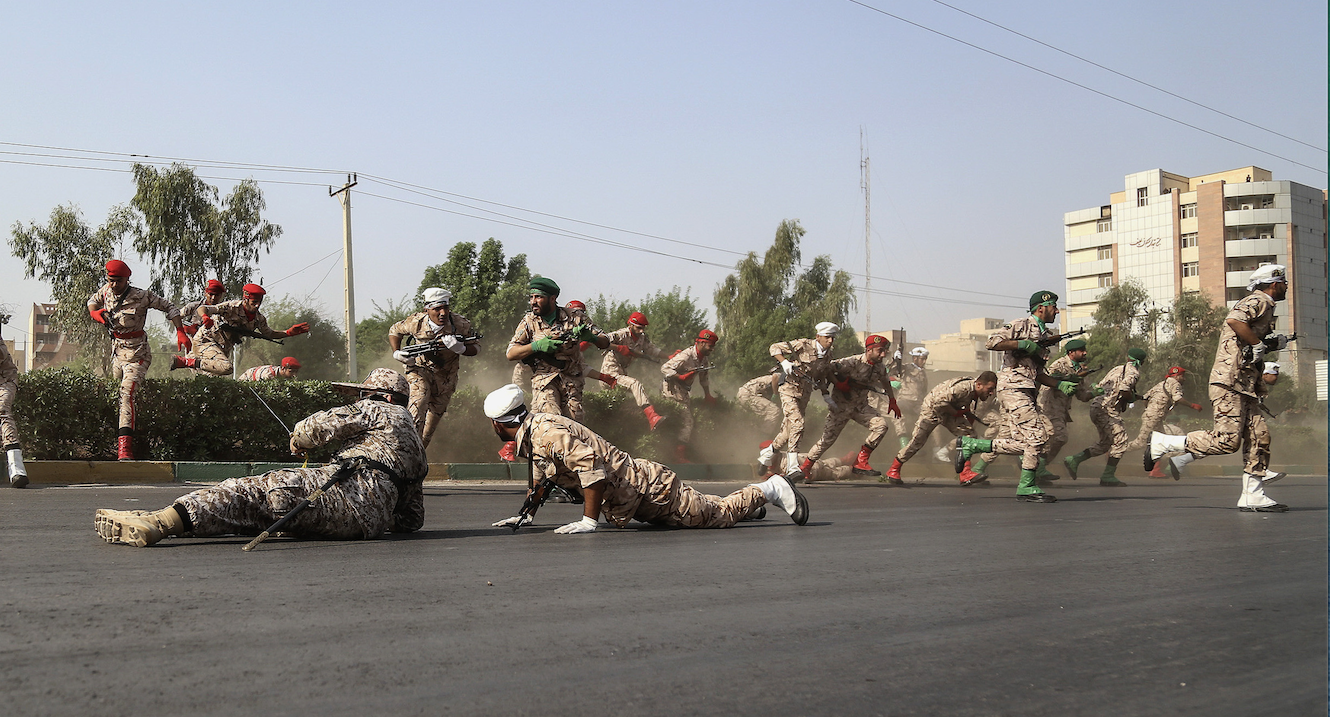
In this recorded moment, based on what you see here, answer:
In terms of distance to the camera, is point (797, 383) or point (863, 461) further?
point (863, 461)

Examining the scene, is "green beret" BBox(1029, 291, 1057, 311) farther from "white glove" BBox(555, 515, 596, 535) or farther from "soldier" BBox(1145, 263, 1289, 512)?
"white glove" BBox(555, 515, 596, 535)

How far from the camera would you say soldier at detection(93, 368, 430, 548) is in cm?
538

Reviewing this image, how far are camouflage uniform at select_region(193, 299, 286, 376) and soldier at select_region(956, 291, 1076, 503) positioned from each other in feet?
28.7

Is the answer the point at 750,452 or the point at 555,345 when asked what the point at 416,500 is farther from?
the point at 750,452

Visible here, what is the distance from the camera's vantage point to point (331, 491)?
5.75 meters

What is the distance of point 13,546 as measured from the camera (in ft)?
17.2

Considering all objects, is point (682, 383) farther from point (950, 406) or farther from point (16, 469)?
point (16, 469)

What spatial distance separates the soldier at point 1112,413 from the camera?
16.2m

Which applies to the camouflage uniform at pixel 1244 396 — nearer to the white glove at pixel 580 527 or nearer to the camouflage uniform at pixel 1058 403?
the white glove at pixel 580 527

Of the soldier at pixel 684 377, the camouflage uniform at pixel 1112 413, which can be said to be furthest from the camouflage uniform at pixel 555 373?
the camouflage uniform at pixel 1112 413

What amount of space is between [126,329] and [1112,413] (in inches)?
591

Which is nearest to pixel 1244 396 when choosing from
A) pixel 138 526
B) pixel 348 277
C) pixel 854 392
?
pixel 854 392

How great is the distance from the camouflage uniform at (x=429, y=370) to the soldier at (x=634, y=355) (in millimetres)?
4235

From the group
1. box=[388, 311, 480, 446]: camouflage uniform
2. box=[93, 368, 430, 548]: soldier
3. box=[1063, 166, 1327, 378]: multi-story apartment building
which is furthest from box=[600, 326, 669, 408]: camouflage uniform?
box=[1063, 166, 1327, 378]: multi-story apartment building
